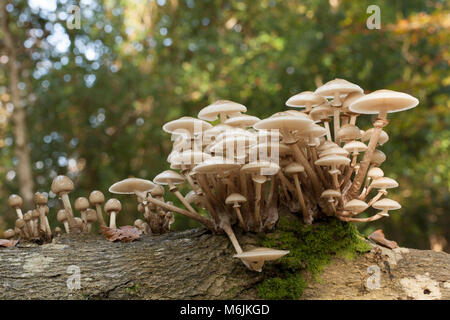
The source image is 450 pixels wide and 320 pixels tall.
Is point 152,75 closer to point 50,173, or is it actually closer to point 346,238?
point 50,173

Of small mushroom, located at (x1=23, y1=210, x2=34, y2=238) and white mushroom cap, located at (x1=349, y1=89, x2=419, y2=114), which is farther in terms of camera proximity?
small mushroom, located at (x1=23, y1=210, x2=34, y2=238)

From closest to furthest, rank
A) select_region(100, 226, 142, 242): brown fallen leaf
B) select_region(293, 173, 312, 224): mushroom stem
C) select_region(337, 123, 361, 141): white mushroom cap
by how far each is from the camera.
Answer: select_region(293, 173, 312, 224): mushroom stem < select_region(337, 123, 361, 141): white mushroom cap < select_region(100, 226, 142, 242): brown fallen leaf

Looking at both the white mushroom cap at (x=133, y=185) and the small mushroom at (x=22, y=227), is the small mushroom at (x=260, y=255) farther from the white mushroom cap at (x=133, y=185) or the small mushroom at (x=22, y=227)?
A: the small mushroom at (x=22, y=227)

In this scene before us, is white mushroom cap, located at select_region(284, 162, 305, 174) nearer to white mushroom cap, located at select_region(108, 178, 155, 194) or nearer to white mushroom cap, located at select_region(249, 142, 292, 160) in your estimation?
white mushroom cap, located at select_region(249, 142, 292, 160)

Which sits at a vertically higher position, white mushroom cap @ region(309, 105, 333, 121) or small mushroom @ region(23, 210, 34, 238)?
white mushroom cap @ region(309, 105, 333, 121)

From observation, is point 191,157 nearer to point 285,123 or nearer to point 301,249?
point 285,123

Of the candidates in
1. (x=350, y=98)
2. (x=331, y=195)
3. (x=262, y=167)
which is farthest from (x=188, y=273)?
(x=350, y=98)

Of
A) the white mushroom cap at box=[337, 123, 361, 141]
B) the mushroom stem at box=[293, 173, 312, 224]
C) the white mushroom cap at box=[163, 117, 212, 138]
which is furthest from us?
the white mushroom cap at box=[163, 117, 212, 138]

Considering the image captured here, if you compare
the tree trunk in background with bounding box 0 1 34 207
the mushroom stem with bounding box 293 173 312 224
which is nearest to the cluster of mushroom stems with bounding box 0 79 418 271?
the mushroom stem with bounding box 293 173 312 224
